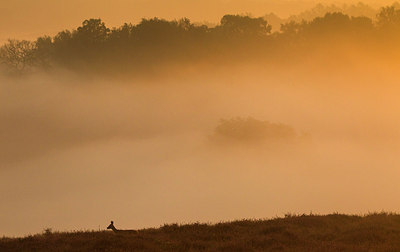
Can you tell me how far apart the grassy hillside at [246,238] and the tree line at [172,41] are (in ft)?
416

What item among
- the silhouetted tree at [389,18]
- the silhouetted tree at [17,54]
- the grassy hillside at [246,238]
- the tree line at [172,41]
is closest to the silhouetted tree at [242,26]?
the tree line at [172,41]

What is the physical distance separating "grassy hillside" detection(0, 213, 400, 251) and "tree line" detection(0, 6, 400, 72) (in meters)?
127

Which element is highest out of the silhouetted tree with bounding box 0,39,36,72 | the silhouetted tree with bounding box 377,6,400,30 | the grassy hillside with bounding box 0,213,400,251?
the silhouetted tree with bounding box 377,6,400,30

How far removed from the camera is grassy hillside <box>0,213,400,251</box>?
20500 millimetres

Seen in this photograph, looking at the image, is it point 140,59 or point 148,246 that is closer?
point 148,246

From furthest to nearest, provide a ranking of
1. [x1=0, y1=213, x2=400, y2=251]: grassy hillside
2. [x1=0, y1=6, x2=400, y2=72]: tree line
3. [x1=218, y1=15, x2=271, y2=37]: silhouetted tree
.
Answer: [x1=218, y1=15, x2=271, y2=37]: silhouetted tree, [x1=0, y1=6, x2=400, y2=72]: tree line, [x1=0, y1=213, x2=400, y2=251]: grassy hillside

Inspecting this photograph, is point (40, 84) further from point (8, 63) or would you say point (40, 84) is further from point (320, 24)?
point (320, 24)

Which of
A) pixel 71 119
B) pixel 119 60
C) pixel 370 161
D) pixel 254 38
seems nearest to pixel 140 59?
pixel 119 60

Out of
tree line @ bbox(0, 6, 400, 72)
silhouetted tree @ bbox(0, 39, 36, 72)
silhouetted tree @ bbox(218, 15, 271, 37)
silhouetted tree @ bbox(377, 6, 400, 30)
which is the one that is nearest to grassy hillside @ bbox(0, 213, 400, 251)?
tree line @ bbox(0, 6, 400, 72)

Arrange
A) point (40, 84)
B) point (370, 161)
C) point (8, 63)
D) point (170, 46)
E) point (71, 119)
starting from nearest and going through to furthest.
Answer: point (8, 63) → point (170, 46) → point (370, 161) → point (40, 84) → point (71, 119)

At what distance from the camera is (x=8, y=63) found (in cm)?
14662

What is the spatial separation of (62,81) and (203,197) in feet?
304

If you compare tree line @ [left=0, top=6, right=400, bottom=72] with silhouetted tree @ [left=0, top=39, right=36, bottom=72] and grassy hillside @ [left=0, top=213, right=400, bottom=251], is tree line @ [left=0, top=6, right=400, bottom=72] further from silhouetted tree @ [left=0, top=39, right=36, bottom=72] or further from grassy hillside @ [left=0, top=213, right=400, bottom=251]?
grassy hillside @ [left=0, top=213, right=400, bottom=251]

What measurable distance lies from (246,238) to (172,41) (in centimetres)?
13990
